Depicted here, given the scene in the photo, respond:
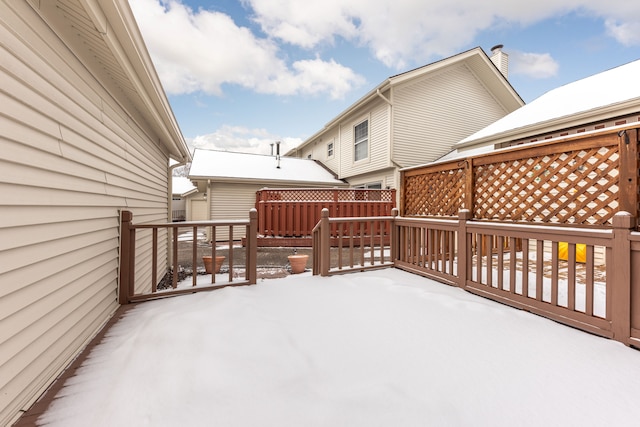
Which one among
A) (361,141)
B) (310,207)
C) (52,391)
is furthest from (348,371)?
(361,141)

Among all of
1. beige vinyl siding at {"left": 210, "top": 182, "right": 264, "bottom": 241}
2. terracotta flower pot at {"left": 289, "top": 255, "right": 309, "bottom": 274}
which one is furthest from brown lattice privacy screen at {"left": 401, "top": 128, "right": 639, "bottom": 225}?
beige vinyl siding at {"left": 210, "top": 182, "right": 264, "bottom": 241}

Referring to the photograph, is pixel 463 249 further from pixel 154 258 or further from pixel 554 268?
pixel 154 258

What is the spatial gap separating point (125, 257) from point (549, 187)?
4.57 meters

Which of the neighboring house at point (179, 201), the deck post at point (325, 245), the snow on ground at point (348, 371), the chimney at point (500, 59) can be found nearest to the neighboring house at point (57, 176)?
the snow on ground at point (348, 371)

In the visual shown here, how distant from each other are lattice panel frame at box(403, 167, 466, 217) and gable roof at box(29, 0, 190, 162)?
3842 millimetres

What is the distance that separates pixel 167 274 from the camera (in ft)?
18.5

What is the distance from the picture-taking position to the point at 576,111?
4.98 m

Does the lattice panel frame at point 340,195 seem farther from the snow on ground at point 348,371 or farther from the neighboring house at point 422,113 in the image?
the snow on ground at point 348,371

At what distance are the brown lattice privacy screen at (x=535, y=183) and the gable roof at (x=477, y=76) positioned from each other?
5.12 metres

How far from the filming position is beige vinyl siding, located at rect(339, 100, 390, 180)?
8.88 meters

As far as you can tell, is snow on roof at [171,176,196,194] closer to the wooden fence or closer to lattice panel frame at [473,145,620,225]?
the wooden fence

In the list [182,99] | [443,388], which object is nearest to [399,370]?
[443,388]

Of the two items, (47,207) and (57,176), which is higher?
(57,176)

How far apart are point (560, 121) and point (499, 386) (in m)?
5.75
